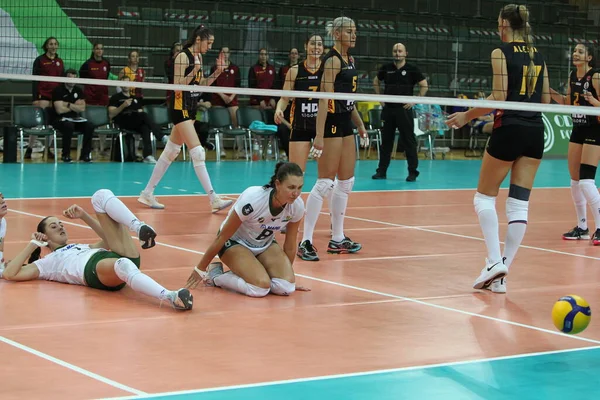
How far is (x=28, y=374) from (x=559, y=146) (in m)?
19.1

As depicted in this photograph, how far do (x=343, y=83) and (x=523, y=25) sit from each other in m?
1.93

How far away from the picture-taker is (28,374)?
15.1 feet

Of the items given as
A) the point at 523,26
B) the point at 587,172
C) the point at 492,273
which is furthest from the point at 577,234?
the point at 523,26

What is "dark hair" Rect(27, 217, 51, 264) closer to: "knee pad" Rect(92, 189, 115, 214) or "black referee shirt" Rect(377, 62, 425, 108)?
"knee pad" Rect(92, 189, 115, 214)

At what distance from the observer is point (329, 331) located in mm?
5680

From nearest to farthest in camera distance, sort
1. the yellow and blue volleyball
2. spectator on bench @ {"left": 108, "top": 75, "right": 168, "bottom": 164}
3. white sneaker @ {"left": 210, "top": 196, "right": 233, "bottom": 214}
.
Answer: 1. the yellow and blue volleyball
2. white sneaker @ {"left": 210, "top": 196, "right": 233, "bottom": 214}
3. spectator on bench @ {"left": 108, "top": 75, "right": 168, "bottom": 164}

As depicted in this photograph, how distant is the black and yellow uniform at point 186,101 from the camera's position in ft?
36.8

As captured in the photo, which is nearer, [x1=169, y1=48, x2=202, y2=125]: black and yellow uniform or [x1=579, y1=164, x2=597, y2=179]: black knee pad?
[x1=579, y1=164, x2=597, y2=179]: black knee pad

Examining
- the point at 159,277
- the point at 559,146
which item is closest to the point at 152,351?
the point at 159,277

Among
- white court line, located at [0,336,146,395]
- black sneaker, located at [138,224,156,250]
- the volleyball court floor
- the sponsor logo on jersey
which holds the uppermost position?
the sponsor logo on jersey

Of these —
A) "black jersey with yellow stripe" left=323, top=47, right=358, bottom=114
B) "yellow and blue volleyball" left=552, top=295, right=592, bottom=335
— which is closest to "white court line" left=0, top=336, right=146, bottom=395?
"yellow and blue volleyball" left=552, top=295, right=592, bottom=335

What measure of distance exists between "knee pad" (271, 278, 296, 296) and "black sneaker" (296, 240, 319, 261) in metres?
1.47

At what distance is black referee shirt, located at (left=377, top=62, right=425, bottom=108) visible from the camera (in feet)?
52.7

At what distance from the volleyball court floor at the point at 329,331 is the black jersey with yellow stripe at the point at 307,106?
129 centimetres
